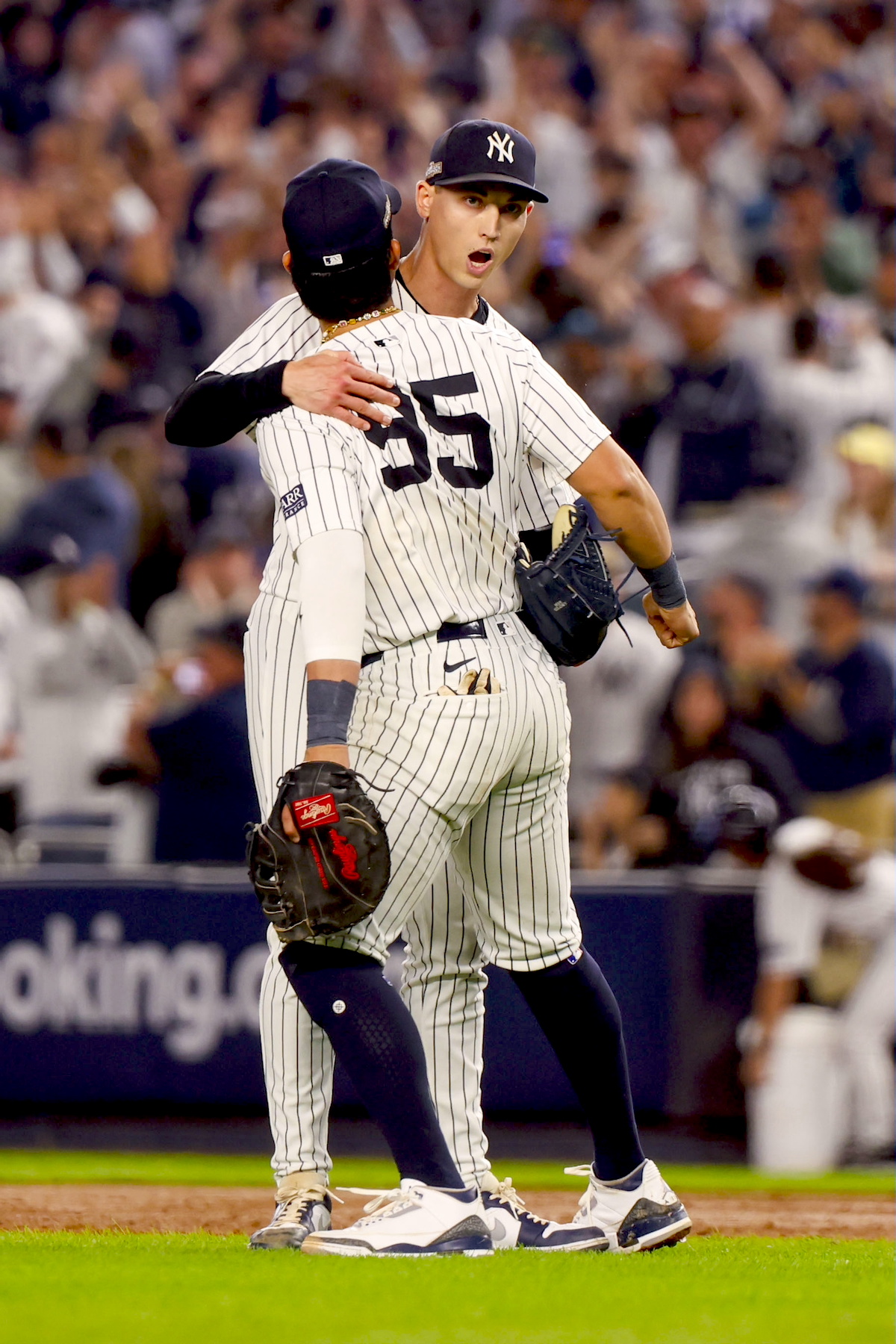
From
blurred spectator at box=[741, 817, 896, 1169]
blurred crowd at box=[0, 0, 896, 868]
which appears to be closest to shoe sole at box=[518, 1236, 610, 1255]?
blurred spectator at box=[741, 817, 896, 1169]

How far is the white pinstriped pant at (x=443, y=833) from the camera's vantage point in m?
3.60

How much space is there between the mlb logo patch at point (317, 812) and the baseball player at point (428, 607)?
0.27ft

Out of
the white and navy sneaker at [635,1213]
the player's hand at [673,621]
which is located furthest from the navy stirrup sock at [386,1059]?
the player's hand at [673,621]

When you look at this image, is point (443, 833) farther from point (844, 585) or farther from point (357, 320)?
point (844, 585)

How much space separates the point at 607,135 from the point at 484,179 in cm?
835

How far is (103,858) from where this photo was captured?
792cm

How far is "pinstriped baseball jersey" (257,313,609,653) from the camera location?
359 centimetres

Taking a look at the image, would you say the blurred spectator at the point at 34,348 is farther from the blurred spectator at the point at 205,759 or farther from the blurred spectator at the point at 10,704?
the blurred spectator at the point at 205,759

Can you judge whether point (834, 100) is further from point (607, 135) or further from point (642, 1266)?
point (642, 1266)

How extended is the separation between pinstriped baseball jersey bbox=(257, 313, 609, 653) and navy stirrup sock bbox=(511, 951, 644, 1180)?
69 centimetres

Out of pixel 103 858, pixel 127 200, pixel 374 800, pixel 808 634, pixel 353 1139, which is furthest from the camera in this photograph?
pixel 127 200

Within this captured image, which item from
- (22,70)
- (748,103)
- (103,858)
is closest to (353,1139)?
(103,858)

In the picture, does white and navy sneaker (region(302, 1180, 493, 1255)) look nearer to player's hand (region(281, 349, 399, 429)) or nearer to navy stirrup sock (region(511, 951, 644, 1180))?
navy stirrup sock (region(511, 951, 644, 1180))

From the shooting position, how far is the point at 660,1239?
3916mm
